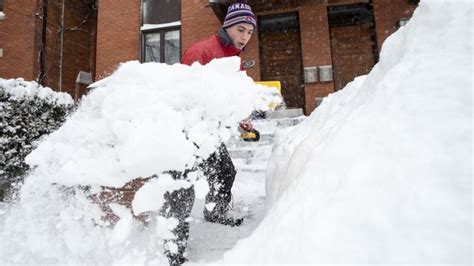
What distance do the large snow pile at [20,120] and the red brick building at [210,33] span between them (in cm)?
420

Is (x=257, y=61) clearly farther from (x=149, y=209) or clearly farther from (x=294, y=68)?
(x=149, y=209)

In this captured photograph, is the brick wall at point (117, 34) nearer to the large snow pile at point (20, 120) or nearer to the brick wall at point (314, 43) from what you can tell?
the large snow pile at point (20, 120)

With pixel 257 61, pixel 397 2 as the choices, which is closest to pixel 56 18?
pixel 257 61

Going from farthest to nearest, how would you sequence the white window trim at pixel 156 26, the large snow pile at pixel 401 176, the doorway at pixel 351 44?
the white window trim at pixel 156 26
the doorway at pixel 351 44
the large snow pile at pixel 401 176

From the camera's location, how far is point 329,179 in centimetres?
115

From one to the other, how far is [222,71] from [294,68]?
297 inches

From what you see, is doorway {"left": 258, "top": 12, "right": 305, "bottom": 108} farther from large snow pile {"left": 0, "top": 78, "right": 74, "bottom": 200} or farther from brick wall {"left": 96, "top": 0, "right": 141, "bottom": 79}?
large snow pile {"left": 0, "top": 78, "right": 74, "bottom": 200}

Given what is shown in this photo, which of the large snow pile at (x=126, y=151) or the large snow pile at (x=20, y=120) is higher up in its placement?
the large snow pile at (x=20, y=120)

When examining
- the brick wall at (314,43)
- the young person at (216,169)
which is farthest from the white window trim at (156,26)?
the young person at (216,169)

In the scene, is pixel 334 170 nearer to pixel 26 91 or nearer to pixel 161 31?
pixel 26 91

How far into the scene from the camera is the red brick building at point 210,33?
8172 millimetres

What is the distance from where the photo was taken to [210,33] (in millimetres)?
8914

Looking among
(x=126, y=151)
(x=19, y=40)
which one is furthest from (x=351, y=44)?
(x=19, y=40)

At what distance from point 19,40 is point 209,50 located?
35.3 ft
